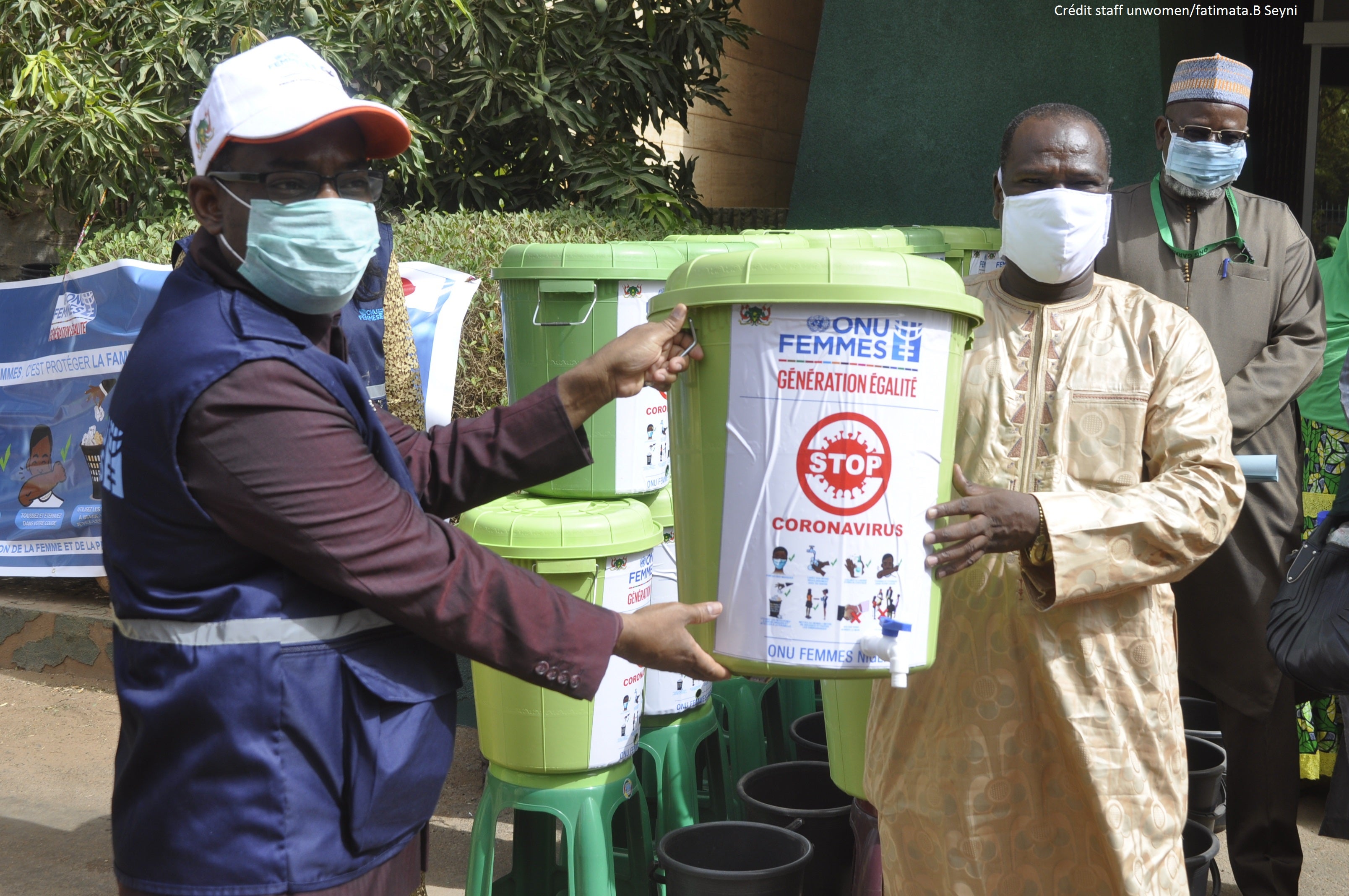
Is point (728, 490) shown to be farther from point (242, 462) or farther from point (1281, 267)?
point (1281, 267)

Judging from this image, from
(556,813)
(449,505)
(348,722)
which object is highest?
(449,505)

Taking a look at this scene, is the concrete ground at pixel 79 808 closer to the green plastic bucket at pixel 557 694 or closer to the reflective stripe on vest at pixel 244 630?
the green plastic bucket at pixel 557 694

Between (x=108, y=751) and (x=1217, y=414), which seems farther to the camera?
(x=108, y=751)

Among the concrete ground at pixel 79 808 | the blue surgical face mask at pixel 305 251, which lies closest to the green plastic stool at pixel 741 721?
the concrete ground at pixel 79 808

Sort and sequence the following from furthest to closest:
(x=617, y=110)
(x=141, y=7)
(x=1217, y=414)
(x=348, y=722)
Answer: (x=617, y=110), (x=141, y=7), (x=1217, y=414), (x=348, y=722)

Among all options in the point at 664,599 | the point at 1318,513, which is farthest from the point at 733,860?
the point at 1318,513

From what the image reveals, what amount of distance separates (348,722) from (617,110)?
5.70 m

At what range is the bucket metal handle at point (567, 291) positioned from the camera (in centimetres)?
337

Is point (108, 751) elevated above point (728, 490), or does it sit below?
below

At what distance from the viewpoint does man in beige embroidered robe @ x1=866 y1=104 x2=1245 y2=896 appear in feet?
6.77

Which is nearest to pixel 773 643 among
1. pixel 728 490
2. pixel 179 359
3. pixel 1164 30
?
pixel 728 490

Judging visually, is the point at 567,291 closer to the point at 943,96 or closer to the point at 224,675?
the point at 224,675

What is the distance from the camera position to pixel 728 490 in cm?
190

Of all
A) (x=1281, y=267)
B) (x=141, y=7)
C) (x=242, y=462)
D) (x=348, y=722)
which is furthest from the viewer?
(x=141, y=7)
